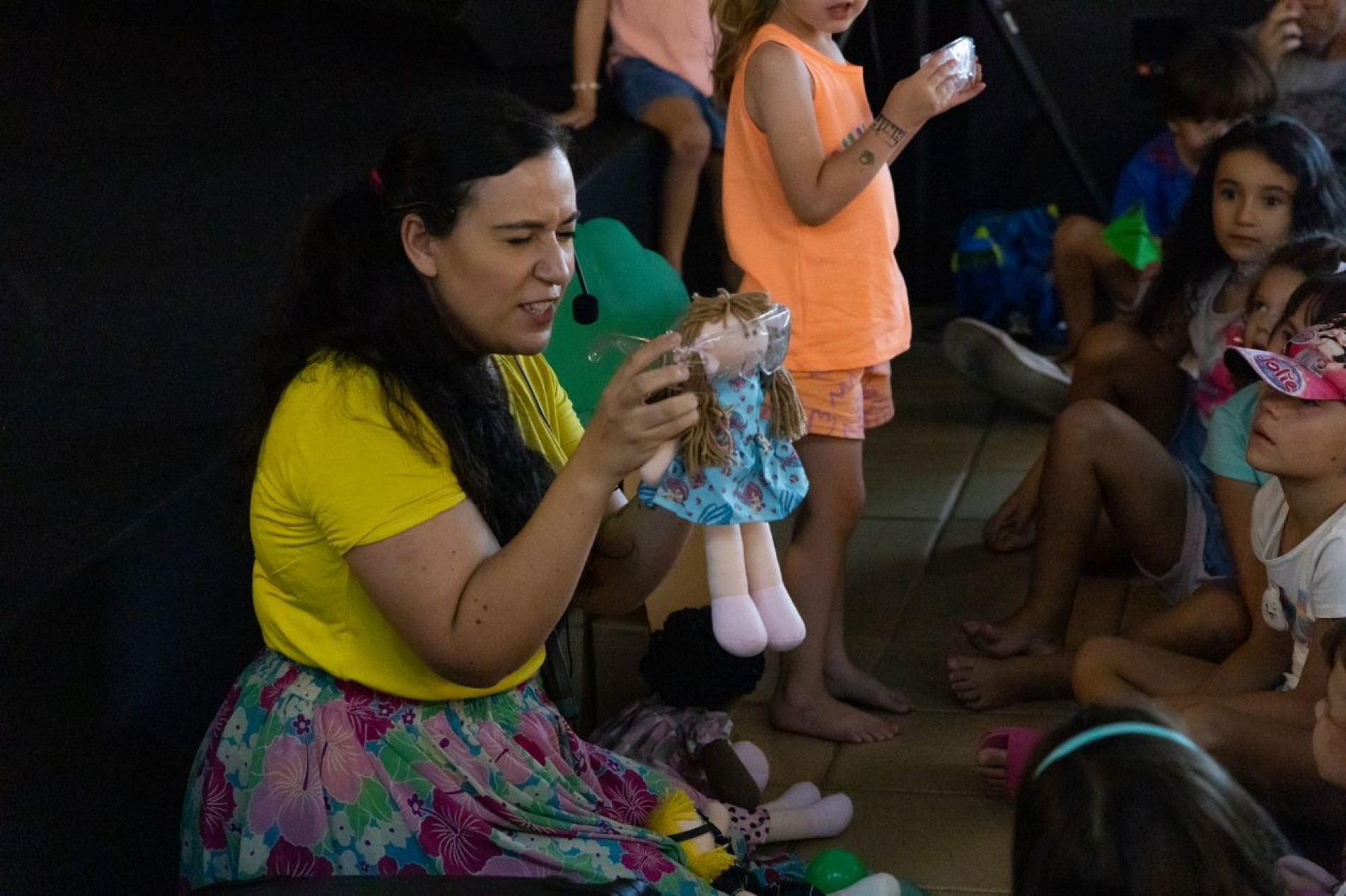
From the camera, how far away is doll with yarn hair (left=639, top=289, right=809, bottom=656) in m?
1.75

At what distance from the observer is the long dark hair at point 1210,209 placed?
2.83 m

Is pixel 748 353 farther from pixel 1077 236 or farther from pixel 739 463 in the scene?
pixel 1077 236

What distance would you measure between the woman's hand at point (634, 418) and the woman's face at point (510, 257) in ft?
0.63

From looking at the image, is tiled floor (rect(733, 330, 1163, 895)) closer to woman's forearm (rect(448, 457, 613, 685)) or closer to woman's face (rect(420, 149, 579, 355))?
woman's forearm (rect(448, 457, 613, 685))

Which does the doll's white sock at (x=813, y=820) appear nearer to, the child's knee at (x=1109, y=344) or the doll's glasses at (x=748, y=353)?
the doll's glasses at (x=748, y=353)

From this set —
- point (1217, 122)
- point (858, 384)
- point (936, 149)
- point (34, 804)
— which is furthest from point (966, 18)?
point (34, 804)

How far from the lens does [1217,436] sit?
2520mm

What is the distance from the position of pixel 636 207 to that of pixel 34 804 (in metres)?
2.88

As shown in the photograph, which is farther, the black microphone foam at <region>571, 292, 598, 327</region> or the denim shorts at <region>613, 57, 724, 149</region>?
the denim shorts at <region>613, 57, 724, 149</region>

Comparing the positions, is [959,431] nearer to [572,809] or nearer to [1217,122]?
[1217,122]

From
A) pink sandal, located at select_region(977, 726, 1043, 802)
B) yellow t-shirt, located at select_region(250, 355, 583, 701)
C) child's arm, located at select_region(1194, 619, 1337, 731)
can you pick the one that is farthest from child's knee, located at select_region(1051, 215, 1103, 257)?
yellow t-shirt, located at select_region(250, 355, 583, 701)

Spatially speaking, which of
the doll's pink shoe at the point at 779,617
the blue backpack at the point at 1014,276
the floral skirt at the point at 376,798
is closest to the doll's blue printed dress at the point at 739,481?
the doll's pink shoe at the point at 779,617

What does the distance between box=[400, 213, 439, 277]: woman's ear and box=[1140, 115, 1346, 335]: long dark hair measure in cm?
178

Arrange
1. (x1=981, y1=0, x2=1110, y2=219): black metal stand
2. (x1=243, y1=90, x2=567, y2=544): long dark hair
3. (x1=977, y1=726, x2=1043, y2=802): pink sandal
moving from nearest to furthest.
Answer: (x1=243, y1=90, x2=567, y2=544): long dark hair
(x1=977, y1=726, x2=1043, y2=802): pink sandal
(x1=981, y1=0, x2=1110, y2=219): black metal stand
